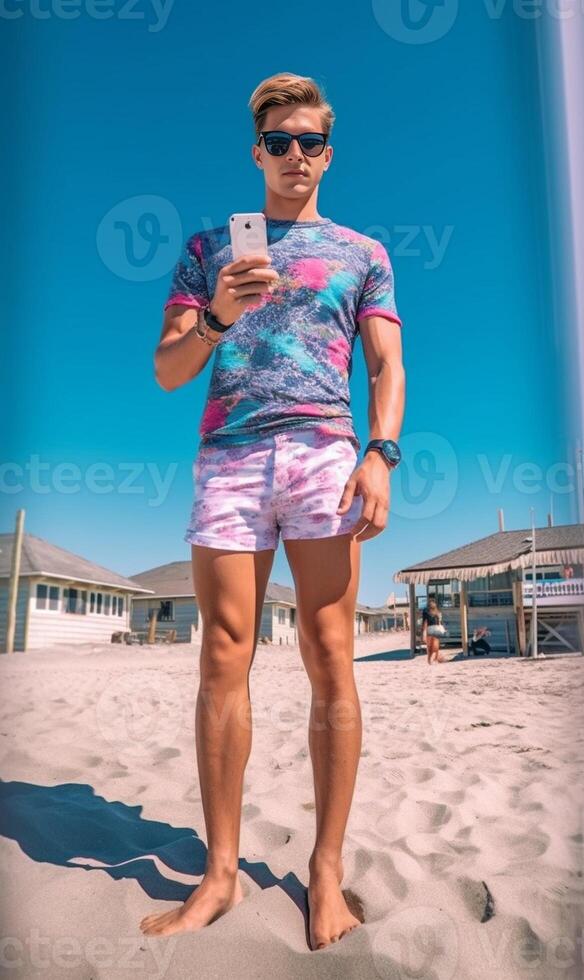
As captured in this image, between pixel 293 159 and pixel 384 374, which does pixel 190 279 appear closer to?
pixel 293 159

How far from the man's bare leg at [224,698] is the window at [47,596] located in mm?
19016

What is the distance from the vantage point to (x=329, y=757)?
146 centimetres

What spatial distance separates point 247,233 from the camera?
54.7 inches

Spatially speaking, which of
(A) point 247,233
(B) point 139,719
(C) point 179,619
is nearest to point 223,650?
(A) point 247,233

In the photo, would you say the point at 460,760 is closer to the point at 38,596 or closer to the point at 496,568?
the point at 496,568

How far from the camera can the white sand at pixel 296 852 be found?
1239 millimetres

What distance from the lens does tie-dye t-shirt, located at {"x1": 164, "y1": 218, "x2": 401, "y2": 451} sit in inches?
61.0

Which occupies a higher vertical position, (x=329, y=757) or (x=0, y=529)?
(x=0, y=529)

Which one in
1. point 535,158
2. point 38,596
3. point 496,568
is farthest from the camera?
point 38,596

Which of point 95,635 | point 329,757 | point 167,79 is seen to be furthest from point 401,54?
point 95,635

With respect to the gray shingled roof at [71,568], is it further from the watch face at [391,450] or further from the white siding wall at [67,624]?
the watch face at [391,450]

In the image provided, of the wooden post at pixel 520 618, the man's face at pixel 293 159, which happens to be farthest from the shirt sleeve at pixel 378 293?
the wooden post at pixel 520 618

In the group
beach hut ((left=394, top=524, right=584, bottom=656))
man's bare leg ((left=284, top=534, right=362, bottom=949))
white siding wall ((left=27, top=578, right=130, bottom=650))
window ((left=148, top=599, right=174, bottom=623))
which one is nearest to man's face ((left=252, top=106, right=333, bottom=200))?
man's bare leg ((left=284, top=534, right=362, bottom=949))

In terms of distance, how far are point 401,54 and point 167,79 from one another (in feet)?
2.52
